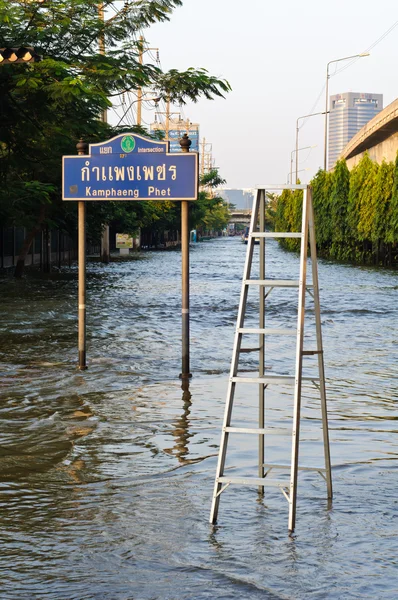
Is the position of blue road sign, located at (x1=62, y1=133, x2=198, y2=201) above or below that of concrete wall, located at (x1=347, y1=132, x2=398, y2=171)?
below

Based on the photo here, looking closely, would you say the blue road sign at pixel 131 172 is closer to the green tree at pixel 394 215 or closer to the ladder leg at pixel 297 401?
the ladder leg at pixel 297 401

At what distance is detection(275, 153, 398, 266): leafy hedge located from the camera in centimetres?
6153

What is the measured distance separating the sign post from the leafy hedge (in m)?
46.4

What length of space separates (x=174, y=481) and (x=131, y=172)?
5.68 meters

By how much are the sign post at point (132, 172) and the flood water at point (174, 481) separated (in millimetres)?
2280

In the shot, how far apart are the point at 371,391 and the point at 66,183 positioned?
14.7 ft

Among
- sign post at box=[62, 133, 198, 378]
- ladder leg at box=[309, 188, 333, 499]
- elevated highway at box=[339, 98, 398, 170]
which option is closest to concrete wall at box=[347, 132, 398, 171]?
elevated highway at box=[339, 98, 398, 170]

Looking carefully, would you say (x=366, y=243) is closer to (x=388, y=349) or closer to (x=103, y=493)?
(x=388, y=349)

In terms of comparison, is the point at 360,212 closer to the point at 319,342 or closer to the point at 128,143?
the point at 128,143

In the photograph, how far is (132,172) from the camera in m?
12.8

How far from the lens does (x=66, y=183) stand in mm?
13039

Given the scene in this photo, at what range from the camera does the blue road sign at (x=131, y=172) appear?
12.7 metres

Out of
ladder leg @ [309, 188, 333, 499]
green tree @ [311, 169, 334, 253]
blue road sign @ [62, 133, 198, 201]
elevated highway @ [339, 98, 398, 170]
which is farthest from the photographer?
green tree @ [311, 169, 334, 253]

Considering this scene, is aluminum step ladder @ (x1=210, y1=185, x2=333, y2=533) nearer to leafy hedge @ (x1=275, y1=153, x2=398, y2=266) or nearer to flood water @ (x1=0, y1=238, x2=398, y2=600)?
flood water @ (x1=0, y1=238, x2=398, y2=600)
